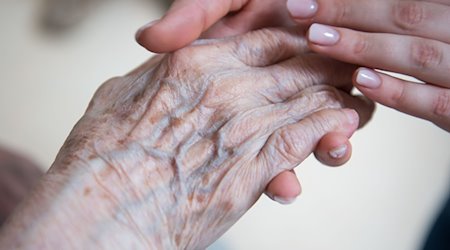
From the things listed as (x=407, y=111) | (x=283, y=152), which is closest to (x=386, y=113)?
(x=407, y=111)

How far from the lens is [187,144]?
84 centimetres

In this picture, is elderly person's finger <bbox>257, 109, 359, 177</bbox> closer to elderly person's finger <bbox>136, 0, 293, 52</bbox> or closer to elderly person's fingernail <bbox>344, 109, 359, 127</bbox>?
elderly person's fingernail <bbox>344, 109, 359, 127</bbox>

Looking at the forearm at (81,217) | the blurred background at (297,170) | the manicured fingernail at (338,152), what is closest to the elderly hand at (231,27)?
the manicured fingernail at (338,152)

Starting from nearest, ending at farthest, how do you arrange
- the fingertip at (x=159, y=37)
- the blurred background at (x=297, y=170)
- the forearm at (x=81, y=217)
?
1. the forearm at (x=81, y=217)
2. the fingertip at (x=159, y=37)
3. the blurred background at (x=297, y=170)

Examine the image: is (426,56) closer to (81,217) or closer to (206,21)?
(206,21)

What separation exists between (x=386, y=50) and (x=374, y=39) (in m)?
0.03

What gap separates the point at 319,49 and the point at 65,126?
124cm

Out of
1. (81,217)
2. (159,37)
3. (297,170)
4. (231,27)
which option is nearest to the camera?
(81,217)

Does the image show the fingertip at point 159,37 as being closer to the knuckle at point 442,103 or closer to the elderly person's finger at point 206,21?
the elderly person's finger at point 206,21

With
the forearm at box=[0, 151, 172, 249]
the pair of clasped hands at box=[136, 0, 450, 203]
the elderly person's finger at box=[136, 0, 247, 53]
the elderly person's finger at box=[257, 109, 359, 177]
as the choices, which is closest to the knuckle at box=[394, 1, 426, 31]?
the pair of clasped hands at box=[136, 0, 450, 203]

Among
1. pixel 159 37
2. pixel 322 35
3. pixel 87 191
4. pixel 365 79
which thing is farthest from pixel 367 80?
pixel 87 191

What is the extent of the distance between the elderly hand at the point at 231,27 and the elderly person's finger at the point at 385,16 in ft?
0.33

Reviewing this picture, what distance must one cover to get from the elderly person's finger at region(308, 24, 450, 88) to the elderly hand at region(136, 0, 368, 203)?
2.9 inches

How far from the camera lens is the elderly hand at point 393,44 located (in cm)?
89
